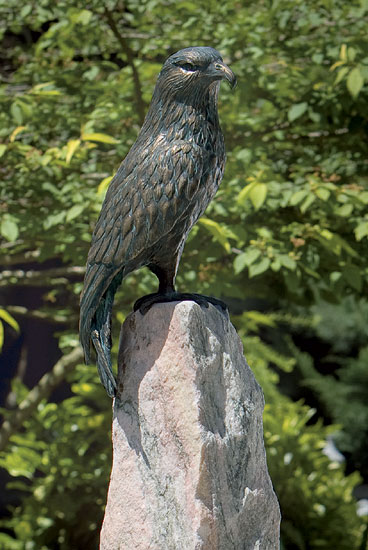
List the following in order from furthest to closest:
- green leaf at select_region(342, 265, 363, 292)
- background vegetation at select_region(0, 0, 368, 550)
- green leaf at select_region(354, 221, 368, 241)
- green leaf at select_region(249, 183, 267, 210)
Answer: green leaf at select_region(342, 265, 363, 292)
background vegetation at select_region(0, 0, 368, 550)
green leaf at select_region(354, 221, 368, 241)
green leaf at select_region(249, 183, 267, 210)

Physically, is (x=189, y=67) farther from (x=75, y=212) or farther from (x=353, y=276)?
(x=353, y=276)

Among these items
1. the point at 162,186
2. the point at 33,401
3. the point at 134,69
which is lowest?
the point at 33,401

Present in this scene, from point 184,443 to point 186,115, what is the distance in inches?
40.2

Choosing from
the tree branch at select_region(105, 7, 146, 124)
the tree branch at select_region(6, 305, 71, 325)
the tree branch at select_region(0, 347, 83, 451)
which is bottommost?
the tree branch at select_region(0, 347, 83, 451)

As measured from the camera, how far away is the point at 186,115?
2.18m

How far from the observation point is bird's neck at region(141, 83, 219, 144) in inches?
85.7

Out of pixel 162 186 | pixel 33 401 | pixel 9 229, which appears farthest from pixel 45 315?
pixel 162 186

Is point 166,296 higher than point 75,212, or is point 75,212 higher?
point 166,296

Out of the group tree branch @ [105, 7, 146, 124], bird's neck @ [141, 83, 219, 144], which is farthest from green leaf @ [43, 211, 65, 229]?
bird's neck @ [141, 83, 219, 144]

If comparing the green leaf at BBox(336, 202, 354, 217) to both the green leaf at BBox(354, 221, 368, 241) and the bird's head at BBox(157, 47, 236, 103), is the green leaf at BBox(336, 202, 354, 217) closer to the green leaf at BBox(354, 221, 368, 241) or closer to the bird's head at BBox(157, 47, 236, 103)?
the green leaf at BBox(354, 221, 368, 241)

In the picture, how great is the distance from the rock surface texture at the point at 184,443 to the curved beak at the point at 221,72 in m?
0.70

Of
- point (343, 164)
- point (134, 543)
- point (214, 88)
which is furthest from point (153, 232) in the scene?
point (343, 164)

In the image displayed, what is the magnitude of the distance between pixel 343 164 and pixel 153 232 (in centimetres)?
197

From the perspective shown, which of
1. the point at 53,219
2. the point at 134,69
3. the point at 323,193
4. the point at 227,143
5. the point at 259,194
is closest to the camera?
the point at 259,194
